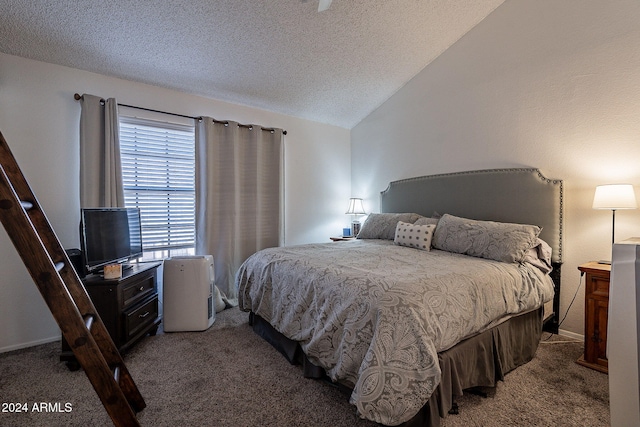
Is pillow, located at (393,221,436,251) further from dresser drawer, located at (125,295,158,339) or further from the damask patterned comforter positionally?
dresser drawer, located at (125,295,158,339)

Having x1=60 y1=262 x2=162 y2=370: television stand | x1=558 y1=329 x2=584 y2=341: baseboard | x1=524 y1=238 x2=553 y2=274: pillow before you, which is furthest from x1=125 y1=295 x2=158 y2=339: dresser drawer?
x1=558 y1=329 x2=584 y2=341: baseboard

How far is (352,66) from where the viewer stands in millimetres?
3217

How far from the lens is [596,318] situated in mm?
1967

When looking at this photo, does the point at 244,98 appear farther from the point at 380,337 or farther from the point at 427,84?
the point at 380,337

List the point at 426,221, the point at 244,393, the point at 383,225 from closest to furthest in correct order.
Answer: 1. the point at 244,393
2. the point at 426,221
3. the point at 383,225

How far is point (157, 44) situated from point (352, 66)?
1.97m

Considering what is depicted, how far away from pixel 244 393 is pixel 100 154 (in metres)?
2.52

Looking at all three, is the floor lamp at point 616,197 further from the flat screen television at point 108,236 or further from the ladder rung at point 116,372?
the flat screen television at point 108,236

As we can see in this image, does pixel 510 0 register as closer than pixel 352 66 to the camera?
Yes

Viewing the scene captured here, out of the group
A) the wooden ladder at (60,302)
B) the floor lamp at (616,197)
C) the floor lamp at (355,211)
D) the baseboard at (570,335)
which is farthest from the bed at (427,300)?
the floor lamp at (355,211)

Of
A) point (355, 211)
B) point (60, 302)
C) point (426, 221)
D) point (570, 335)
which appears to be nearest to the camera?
point (60, 302)

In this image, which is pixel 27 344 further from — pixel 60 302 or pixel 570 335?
pixel 570 335

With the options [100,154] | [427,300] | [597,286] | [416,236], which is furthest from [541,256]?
[100,154]

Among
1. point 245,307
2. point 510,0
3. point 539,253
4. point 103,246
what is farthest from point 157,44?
point 539,253
